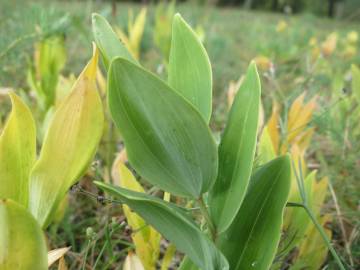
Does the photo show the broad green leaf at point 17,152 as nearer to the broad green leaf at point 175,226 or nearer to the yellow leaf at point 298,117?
the broad green leaf at point 175,226

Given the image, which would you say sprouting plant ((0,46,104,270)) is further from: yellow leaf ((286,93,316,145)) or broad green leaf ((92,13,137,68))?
yellow leaf ((286,93,316,145))

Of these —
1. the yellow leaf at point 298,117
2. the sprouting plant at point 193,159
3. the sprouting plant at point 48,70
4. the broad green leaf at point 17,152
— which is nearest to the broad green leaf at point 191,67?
the sprouting plant at point 193,159

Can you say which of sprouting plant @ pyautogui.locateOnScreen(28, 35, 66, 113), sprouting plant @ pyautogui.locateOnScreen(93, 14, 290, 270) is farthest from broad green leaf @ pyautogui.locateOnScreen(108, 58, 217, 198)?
sprouting plant @ pyautogui.locateOnScreen(28, 35, 66, 113)

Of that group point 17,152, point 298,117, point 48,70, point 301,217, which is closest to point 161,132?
point 17,152

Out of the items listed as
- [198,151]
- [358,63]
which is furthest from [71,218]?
[358,63]

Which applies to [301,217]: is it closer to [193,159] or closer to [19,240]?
[193,159]

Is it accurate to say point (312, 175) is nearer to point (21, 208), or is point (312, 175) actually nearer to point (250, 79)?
point (250, 79)
